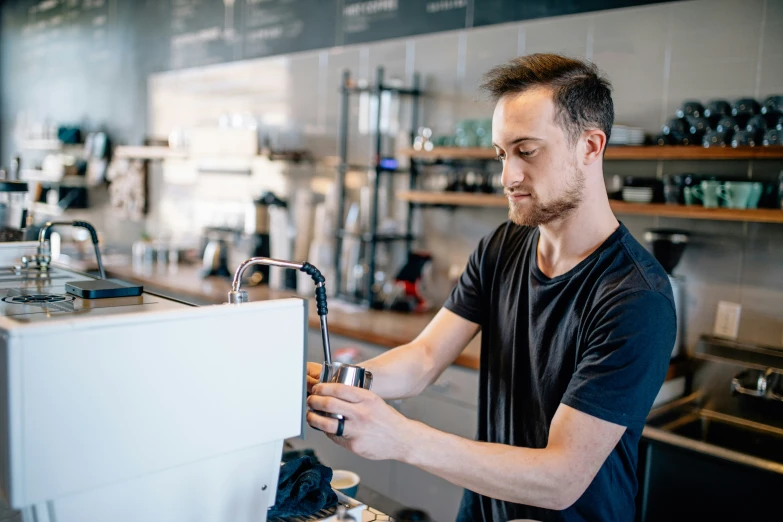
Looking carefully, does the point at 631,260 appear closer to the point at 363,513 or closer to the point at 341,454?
the point at 363,513

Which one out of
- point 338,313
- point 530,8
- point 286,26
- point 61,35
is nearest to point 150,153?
point 286,26

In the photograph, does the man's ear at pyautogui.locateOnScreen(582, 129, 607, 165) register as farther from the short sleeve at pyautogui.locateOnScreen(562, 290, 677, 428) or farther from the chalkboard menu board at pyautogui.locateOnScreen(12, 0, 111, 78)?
the chalkboard menu board at pyautogui.locateOnScreen(12, 0, 111, 78)

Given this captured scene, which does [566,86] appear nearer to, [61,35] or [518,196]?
[518,196]

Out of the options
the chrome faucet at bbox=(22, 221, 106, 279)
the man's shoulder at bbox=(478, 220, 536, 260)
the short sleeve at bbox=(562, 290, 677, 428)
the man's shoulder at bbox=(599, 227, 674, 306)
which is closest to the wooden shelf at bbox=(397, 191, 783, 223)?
the man's shoulder at bbox=(478, 220, 536, 260)

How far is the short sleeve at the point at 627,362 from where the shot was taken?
122 centimetres

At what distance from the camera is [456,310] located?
1750 mm

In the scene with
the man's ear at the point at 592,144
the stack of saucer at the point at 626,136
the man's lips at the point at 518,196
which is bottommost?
the man's lips at the point at 518,196

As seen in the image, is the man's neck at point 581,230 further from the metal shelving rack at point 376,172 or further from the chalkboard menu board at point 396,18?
the chalkboard menu board at point 396,18

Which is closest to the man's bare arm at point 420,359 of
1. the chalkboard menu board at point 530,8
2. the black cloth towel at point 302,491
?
the black cloth towel at point 302,491

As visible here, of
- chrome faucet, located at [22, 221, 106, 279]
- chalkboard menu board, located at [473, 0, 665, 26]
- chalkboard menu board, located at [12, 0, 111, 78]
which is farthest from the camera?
chalkboard menu board, located at [12, 0, 111, 78]

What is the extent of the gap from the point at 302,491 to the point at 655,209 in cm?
180

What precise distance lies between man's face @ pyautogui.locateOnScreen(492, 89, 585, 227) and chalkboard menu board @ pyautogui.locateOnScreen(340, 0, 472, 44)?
2233mm

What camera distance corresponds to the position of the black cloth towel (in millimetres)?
1227

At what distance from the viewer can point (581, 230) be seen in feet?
4.73
